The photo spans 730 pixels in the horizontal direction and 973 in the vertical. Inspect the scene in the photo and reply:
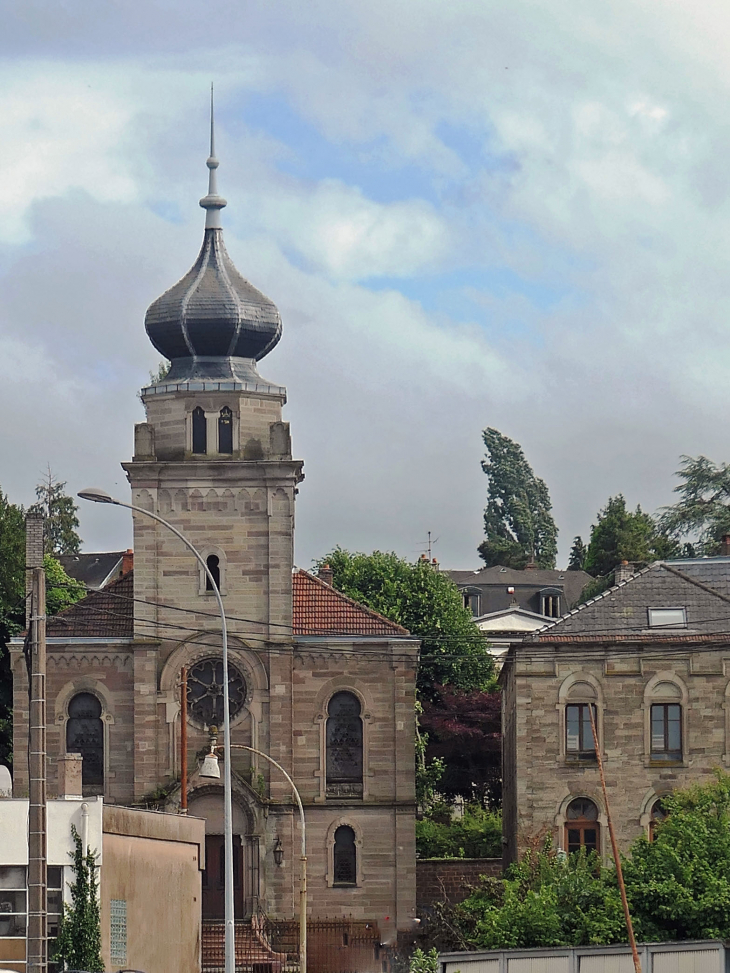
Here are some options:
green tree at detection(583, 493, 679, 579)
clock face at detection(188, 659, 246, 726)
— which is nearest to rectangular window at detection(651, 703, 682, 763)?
clock face at detection(188, 659, 246, 726)

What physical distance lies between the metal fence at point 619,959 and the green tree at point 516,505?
10247 cm

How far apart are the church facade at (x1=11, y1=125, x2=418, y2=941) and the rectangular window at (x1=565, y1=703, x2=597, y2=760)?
19.5 ft

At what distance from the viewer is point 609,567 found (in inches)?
4456

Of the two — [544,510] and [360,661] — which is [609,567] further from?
[360,661]

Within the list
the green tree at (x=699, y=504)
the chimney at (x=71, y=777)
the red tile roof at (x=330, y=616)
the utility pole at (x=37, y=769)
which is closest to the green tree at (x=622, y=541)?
the green tree at (x=699, y=504)

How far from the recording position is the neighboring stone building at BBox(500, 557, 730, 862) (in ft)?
199

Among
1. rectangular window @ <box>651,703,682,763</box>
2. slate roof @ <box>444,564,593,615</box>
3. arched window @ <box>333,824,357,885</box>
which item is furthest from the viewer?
slate roof @ <box>444,564,593,615</box>

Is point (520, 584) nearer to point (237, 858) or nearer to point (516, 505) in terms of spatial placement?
point (516, 505)

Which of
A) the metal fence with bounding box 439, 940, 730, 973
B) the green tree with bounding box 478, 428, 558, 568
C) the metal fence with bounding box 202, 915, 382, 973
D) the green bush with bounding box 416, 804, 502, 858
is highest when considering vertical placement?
the green tree with bounding box 478, 428, 558, 568

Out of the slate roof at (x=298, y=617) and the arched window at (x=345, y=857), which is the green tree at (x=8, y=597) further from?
the arched window at (x=345, y=857)

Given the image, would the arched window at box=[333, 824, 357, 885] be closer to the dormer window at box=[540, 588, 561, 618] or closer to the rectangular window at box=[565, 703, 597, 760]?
the rectangular window at box=[565, 703, 597, 760]

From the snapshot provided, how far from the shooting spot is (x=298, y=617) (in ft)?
217

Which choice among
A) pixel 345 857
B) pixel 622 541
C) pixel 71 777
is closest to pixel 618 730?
pixel 345 857

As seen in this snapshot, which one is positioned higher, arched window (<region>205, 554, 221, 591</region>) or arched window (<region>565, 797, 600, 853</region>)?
arched window (<region>205, 554, 221, 591</region>)
